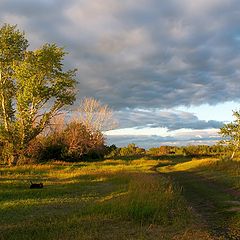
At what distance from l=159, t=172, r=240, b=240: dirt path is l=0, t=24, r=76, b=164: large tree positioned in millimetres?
29002

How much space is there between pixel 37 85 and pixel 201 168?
911 inches

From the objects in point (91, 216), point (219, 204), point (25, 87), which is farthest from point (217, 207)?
point (25, 87)

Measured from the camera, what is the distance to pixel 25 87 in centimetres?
4853

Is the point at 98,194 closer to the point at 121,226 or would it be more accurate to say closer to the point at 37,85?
the point at 121,226

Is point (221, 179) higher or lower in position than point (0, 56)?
lower

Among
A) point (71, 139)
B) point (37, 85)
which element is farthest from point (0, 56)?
point (71, 139)

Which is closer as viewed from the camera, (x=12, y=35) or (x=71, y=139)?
(x=12, y=35)

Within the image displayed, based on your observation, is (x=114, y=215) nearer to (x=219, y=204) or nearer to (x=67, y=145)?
(x=219, y=204)

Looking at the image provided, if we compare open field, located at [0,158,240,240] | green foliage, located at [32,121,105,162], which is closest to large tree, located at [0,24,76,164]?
green foliage, located at [32,121,105,162]

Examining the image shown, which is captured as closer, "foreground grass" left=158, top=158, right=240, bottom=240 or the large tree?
"foreground grass" left=158, top=158, right=240, bottom=240

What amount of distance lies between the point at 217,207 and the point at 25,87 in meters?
35.7

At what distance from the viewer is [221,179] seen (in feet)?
98.0

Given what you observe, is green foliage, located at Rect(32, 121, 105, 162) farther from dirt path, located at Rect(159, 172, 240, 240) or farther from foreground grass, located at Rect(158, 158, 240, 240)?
dirt path, located at Rect(159, 172, 240, 240)

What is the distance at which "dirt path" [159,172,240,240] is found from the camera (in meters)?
13.1
